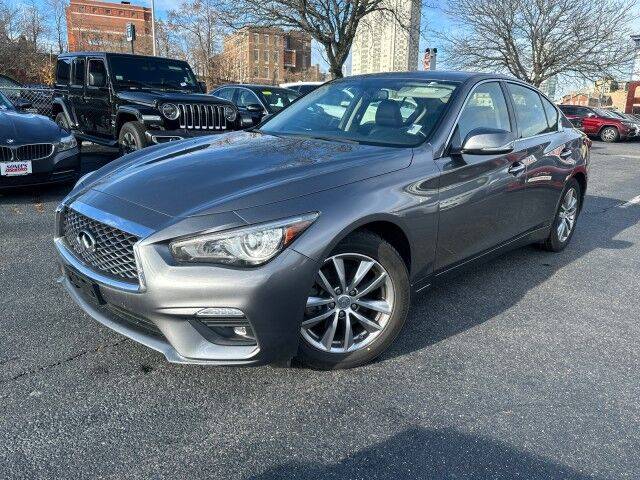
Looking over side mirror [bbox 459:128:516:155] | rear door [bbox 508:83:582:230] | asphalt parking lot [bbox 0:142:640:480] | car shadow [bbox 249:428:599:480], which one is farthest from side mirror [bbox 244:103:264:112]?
car shadow [bbox 249:428:599:480]

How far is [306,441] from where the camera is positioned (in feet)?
7.44

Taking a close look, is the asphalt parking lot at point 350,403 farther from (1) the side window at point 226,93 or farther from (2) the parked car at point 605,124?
(2) the parked car at point 605,124

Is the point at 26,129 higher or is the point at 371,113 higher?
the point at 371,113

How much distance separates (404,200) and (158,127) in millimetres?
5645

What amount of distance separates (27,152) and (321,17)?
1359cm

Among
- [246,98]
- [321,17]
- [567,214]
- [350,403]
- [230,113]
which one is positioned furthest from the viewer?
[321,17]

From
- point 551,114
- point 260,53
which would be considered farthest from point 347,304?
point 260,53

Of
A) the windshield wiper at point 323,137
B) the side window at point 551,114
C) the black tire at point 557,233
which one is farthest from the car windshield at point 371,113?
the black tire at point 557,233

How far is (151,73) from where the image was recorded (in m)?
8.97

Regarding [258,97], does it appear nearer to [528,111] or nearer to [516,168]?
[528,111]

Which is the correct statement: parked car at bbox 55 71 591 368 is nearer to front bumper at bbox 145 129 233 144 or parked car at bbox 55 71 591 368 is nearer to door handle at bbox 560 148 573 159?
door handle at bbox 560 148 573 159

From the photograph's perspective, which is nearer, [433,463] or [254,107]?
[433,463]

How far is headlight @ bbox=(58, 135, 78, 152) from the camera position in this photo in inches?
253

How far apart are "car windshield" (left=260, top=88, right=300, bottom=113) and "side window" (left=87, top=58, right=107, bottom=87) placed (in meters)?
4.53
